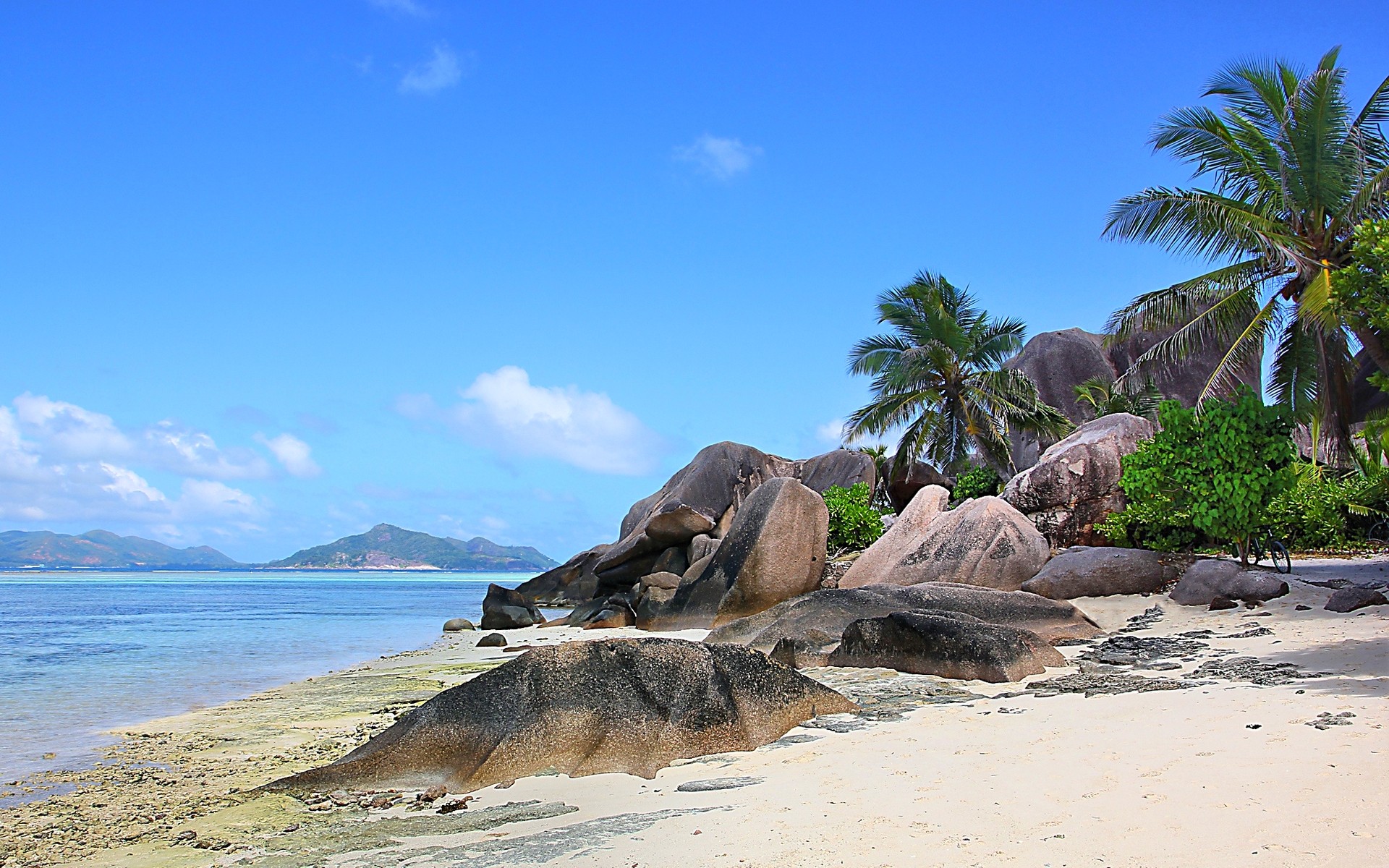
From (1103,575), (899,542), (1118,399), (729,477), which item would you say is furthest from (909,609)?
(1118,399)

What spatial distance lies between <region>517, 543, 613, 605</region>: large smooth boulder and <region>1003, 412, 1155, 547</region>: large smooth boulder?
12.1 m

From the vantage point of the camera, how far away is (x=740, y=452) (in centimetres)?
2719

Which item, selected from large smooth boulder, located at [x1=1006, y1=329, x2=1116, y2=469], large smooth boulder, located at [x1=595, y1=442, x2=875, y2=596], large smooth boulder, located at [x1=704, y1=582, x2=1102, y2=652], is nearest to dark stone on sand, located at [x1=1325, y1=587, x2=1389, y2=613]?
large smooth boulder, located at [x1=704, y1=582, x2=1102, y2=652]

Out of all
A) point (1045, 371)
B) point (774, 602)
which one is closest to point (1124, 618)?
point (774, 602)

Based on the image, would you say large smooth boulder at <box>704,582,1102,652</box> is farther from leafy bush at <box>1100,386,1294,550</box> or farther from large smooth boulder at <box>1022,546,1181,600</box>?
leafy bush at <box>1100,386,1294,550</box>

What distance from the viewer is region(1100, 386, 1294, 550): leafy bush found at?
11633mm

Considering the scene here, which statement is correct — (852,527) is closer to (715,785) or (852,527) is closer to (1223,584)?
(1223,584)

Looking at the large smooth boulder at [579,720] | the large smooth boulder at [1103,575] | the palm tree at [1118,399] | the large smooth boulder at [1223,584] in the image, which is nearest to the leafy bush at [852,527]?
the large smooth boulder at [1103,575]

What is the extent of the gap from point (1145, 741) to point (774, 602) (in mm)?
9254

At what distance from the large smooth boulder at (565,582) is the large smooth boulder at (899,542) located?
10921mm

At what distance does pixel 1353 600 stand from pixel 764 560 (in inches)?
281

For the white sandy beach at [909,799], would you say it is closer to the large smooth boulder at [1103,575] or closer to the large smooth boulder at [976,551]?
the large smooth boulder at [1103,575]

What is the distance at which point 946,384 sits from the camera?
27.3 m

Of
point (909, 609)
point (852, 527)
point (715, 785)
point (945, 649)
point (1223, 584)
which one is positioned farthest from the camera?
point (852, 527)
